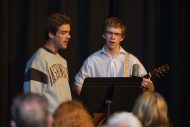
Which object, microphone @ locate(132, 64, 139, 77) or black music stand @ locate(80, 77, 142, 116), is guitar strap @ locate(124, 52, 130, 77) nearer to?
microphone @ locate(132, 64, 139, 77)

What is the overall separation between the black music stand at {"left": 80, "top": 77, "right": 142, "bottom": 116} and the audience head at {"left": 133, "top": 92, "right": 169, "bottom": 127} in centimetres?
96

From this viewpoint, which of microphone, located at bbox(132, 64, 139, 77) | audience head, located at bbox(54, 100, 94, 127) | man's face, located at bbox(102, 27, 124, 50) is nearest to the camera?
audience head, located at bbox(54, 100, 94, 127)

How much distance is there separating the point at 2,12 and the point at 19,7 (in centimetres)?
24

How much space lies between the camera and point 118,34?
5.56m

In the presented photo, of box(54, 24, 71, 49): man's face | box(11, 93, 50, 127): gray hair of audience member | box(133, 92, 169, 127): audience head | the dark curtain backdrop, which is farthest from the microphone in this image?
box(11, 93, 50, 127): gray hair of audience member

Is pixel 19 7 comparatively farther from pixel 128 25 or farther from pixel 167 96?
pixel 167 96

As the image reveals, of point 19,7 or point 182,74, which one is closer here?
point 19,7

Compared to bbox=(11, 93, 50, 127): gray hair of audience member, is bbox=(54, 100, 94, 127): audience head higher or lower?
lower

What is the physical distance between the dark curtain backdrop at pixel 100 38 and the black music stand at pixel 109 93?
133 centimetres

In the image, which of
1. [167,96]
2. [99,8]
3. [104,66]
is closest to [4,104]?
[104,66]

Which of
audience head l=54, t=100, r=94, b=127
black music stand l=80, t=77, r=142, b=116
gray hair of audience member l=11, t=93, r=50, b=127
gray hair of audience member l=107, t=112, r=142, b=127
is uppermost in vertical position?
gray hair of audience member l=11, t=93, r=50, b=127

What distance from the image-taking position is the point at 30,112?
2684 mm

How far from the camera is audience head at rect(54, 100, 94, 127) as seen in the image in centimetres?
318

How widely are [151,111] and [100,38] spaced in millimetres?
2668
